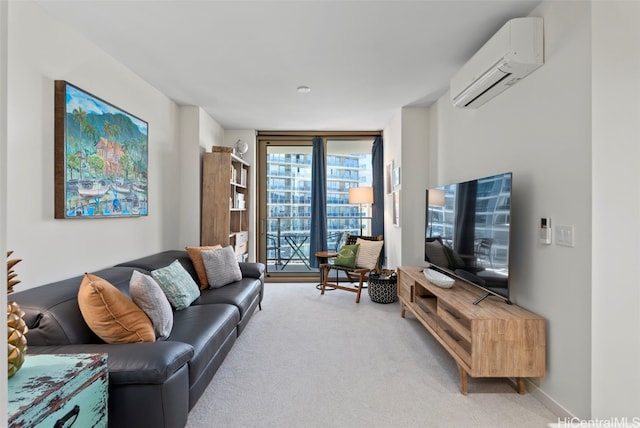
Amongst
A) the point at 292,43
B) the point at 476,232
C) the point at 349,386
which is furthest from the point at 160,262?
the point at 476,232

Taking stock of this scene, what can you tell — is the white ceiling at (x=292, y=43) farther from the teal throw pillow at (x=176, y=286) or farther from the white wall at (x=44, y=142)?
the teal throw pillow at (x=176, y=286)

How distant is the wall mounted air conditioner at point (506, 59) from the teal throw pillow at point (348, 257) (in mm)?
2620

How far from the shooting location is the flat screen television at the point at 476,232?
2160mm

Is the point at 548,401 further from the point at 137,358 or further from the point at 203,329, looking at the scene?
the point at 137,358

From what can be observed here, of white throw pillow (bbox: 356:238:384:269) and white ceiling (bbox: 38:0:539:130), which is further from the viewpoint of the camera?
white throw pillow (bbox: 356:238:384:269)

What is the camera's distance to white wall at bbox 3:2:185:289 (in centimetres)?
187

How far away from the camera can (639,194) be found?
165 centimetres

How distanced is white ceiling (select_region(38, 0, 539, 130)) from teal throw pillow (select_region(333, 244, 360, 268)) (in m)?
2.00

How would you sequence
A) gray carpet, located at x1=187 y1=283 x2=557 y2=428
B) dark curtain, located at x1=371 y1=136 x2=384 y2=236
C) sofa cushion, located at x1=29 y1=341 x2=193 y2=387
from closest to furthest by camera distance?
sofa cushion, located at x1=29 y1=341 x2=193 y2=387
gray carpet, located at x1=187 y1=283 x2=557 y2=428
dark curtain, located at x1=371 y1=136 x2=384 y2=236

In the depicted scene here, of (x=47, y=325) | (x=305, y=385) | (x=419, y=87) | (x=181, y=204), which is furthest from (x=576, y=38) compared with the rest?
(x=181, y=204)

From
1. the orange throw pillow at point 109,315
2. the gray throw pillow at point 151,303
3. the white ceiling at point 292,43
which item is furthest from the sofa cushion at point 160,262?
the white ceiling at point 292,43

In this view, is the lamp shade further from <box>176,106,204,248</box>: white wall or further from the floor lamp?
<box>176,106,204,248</box>: white wall

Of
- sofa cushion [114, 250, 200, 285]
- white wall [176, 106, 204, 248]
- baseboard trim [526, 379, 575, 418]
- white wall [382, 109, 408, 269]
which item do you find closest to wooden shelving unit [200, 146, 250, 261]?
white wall [176, 106, 204, 248]

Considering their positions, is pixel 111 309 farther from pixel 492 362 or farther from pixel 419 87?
pixel 419 87
